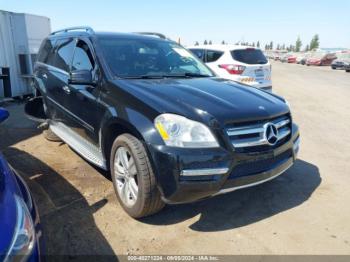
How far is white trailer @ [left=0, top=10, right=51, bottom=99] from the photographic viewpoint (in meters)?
8.38

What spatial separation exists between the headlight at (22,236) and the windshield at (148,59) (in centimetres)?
193

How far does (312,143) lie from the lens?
586cm

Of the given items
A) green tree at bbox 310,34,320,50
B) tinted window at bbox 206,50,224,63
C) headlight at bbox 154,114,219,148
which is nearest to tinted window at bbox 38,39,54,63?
headlight at bbox 154,114,219,148

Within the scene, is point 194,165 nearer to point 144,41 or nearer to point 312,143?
point 144,41

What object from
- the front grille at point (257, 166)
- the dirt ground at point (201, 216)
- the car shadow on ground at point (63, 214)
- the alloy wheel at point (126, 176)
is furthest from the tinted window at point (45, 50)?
the front grille at point (257, 166)

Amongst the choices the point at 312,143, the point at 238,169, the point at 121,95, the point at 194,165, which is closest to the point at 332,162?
the point at 312,143

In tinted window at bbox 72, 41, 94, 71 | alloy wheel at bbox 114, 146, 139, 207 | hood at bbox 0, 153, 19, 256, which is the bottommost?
alloy wheel at bbox 114, 146, 139, 207

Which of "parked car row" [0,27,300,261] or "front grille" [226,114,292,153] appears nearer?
"parked car row" [0,27,300,261]

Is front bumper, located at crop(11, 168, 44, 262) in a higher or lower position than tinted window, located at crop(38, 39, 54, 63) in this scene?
lower

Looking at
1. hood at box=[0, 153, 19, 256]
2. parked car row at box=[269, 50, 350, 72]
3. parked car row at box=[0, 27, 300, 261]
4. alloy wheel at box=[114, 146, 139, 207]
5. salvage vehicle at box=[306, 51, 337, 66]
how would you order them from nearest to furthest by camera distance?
hood at box=[0, 153, 19, 256], parked car row at box=[0, 27, 300, 261], alloy wheel at box=[114, 146, 139, 207], parked car row at box=[269, 50, 350, 72], salvage vehicle at box=[306, 51, 337, 66]

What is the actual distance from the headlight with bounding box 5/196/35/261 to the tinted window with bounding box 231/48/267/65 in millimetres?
7088

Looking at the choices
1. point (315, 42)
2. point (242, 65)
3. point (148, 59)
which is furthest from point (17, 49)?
point (315, 42)

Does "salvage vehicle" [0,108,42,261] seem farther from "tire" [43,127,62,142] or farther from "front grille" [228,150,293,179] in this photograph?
"tire" [43,127,62,142]

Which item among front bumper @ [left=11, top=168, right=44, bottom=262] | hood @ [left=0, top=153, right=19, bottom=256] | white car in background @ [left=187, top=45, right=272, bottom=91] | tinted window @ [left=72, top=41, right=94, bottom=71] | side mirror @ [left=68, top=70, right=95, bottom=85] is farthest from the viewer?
white car in background @ [left=187, top=45, right=272, bottom=91]
